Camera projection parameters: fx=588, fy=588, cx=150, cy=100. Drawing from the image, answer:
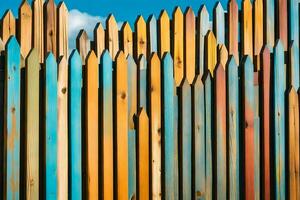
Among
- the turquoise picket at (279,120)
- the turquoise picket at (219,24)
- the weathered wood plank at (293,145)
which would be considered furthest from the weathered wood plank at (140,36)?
the weathered wood plank at (293,145)

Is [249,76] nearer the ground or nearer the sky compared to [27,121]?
nearer the sky

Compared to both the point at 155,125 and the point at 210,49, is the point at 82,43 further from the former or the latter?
the point at 155,125

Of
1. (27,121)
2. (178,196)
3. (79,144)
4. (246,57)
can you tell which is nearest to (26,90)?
(27,121)

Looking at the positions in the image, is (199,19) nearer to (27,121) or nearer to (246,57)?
(246,57)

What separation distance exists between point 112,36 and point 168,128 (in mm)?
2413

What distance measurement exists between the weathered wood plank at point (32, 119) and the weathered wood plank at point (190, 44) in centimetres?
267

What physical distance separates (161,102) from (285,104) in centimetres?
138

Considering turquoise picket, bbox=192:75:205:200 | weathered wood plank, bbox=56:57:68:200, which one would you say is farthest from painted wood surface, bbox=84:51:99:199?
turquoise picket, bbox=192:75:205:200

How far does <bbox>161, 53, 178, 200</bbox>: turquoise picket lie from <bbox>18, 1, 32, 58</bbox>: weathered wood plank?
216cm

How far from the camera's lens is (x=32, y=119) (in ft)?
14.2

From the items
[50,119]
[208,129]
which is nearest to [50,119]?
[50,119]

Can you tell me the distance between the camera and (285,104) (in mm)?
5535

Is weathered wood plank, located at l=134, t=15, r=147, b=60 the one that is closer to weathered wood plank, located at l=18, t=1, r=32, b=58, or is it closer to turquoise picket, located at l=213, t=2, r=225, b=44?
turquoise picket, located at l=213, t=2, r=225, b=44

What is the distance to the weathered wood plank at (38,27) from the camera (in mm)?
6477
